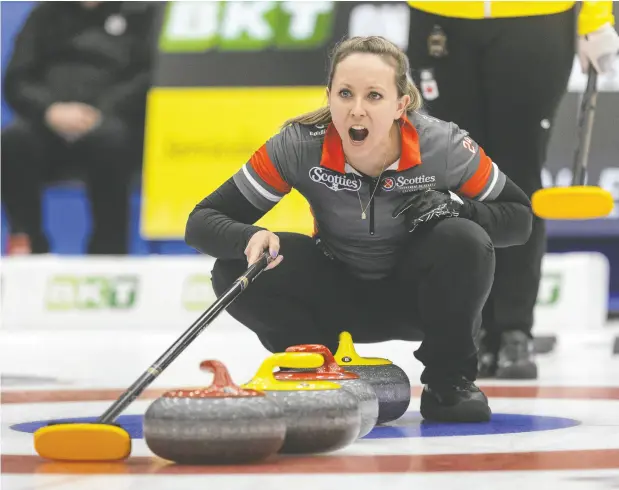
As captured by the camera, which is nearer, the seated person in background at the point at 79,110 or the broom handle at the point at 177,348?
the broom handle at the point at 177,348

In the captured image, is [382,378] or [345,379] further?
[382,378]

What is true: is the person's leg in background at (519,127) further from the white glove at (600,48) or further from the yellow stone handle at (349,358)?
the yellow stone handle at (349,358)

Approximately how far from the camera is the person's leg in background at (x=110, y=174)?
7320 millimetres

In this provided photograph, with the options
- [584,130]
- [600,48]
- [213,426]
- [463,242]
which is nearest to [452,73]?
[600,48]

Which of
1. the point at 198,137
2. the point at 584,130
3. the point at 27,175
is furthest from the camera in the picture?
the point at 27,175

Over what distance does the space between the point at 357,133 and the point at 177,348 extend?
2.08ft

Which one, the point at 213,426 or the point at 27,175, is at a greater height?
the point at 27,175

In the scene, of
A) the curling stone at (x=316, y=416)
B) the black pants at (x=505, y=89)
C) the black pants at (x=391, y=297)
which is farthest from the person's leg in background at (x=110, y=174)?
the curling stone at (x=316, y=416)

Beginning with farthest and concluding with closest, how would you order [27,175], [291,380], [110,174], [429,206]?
[27,175]
[110,174]
[429,206]
[291,380]

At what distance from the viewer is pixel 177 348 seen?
7.52 feet

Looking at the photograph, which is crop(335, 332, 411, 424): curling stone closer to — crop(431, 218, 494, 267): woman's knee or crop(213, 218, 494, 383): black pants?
crop(213, 218, 494, 383): black pants

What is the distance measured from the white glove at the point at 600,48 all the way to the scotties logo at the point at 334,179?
1369 millimetres

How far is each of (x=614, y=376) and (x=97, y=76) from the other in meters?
4.39

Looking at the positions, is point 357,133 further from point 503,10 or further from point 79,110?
point 79,110
